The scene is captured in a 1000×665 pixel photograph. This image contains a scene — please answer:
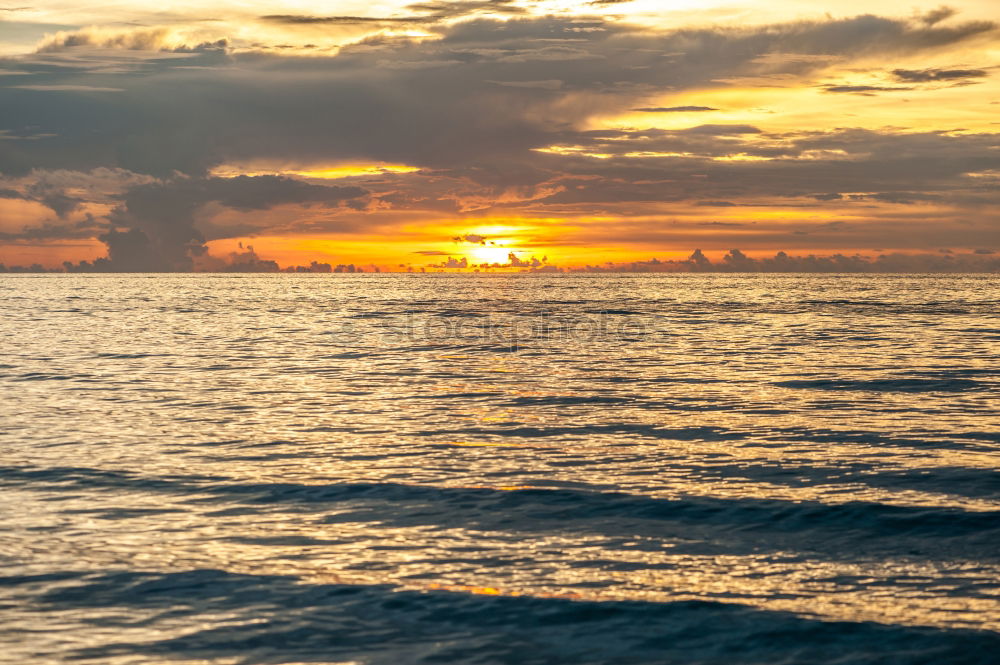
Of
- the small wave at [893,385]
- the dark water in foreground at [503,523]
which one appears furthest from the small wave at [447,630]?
the small wave at [893,385]

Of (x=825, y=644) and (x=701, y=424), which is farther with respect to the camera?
(x=701, y=424)

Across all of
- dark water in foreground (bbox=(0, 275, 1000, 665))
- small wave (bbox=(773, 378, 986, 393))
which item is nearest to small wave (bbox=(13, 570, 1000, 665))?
dark water in foreground (bbox=(0, 275, 1000, 665))

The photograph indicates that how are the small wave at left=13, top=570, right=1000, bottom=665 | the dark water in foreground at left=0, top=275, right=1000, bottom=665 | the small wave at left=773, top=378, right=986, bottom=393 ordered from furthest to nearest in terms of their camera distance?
the small wave at left=773, top=378, right=986, bottom=393 → the dark water in foreground at left=0, top=275, right=1000, bottom=665 → the small wave at left=13, top=570, right=1000, bottom=665

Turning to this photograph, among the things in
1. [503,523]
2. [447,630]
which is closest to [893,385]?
[503,523]

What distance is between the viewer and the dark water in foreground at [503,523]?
471 inches

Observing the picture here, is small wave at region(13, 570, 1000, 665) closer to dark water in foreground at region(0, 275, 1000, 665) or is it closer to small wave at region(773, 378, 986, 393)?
dark water in foreground at region(0, 275, 1000, 665)

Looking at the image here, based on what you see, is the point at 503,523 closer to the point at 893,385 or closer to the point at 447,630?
the point at 447,630

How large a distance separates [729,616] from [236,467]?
1304 cm

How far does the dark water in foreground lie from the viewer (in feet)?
39.2

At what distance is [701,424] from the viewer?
2800 centimetres

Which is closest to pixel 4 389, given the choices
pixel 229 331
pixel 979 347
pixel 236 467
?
pixel 236 467

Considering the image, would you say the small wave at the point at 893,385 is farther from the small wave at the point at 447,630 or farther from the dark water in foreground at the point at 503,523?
the small wave at the point at 447,630

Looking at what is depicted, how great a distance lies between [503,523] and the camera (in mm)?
16922

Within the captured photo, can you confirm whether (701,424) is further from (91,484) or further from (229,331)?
(229,331)
